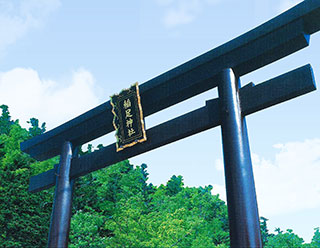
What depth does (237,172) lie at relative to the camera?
463 cm

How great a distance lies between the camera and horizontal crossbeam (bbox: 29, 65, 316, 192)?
16.0ft

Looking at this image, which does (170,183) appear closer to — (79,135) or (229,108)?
(79,135)

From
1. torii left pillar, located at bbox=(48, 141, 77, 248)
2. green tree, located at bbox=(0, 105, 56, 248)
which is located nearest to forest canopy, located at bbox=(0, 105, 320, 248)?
green tree, located at bbox=(0, 105, 56, 248)

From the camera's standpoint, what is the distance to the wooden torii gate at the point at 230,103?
4.60 meters

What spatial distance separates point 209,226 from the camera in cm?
2775

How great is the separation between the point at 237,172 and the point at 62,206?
4.18m

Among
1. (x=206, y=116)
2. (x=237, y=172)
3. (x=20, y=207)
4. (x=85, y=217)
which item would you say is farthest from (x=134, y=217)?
(x=237, y=172)

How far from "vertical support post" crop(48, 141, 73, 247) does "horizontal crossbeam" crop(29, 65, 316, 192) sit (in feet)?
0.66

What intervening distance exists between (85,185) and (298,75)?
19.6 meters

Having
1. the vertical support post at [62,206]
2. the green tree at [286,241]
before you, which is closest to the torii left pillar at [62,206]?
the vertical support post at [62,206]

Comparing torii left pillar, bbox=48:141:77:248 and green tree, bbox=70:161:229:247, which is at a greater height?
green tree, bbox=70:161:229:247

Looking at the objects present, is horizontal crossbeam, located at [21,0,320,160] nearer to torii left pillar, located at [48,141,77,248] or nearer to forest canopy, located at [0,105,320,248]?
torii left pillar, located at [48,141,77,248]

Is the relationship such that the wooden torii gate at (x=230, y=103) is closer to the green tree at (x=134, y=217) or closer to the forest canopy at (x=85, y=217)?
the forest canopy at (x=85, y=217)

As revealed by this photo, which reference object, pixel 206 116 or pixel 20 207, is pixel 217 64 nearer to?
pixel 206 116
